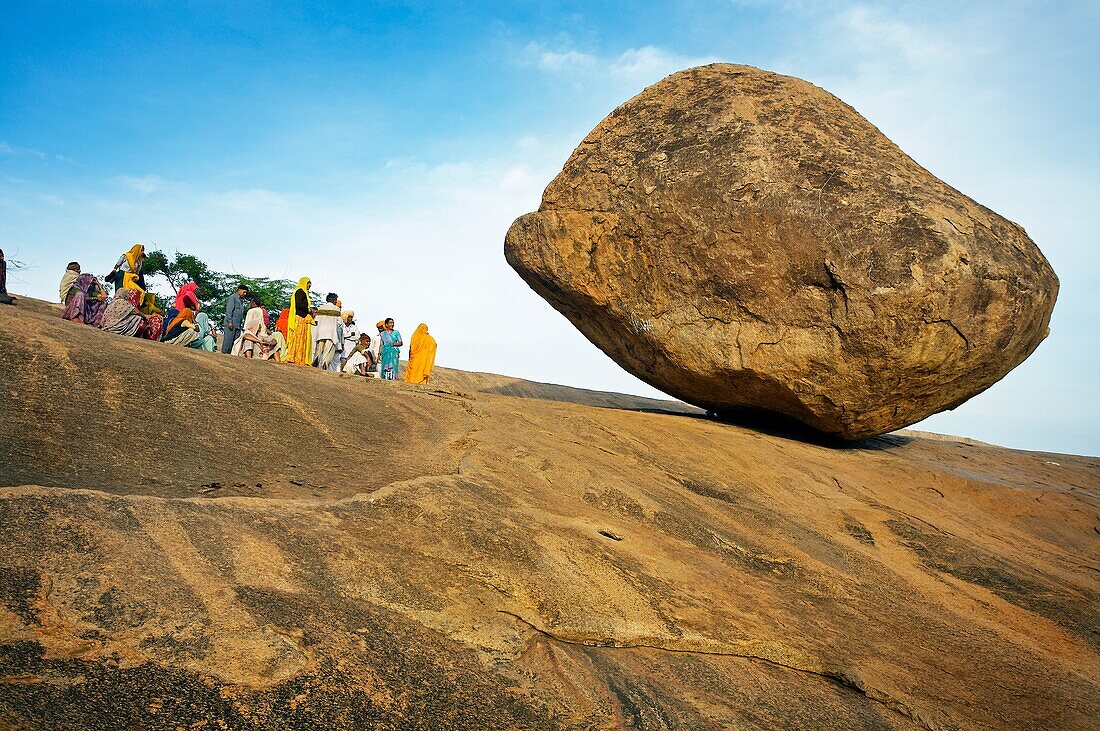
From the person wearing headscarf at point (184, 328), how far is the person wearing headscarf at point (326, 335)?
145cm

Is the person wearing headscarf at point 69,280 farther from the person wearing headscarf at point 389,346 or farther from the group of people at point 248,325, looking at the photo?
the person wearing headscarf at point 389,346

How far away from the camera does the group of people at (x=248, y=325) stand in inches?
330

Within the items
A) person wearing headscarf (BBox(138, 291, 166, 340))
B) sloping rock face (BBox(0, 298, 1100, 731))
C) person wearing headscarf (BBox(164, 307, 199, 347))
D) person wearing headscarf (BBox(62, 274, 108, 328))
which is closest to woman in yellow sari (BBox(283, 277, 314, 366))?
person wearing headscarf (BBox(164, 307, 199, 347))

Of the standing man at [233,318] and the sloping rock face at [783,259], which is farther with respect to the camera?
the standing man at [233,318]

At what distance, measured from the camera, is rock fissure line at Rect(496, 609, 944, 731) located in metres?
3.11

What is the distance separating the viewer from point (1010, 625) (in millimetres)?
4402

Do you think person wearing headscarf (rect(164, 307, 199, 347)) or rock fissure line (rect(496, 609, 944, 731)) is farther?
person wearing headscarf (rect(164, 307, 199, 347))

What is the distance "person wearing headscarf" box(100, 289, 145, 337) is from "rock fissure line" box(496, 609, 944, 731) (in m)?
6.77

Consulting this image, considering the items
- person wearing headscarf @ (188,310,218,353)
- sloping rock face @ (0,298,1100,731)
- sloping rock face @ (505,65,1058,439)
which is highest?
sloping rock face @ (505,65,1058,439)

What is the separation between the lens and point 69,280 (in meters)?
8.51

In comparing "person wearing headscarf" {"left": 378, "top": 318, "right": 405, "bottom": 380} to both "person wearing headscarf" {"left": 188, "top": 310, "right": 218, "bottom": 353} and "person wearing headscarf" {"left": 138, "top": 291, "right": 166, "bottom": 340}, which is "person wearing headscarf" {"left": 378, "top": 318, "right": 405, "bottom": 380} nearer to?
"person wearing headscarf" {"left": 188, "top": 310, "right": 218, "bottom": 353}

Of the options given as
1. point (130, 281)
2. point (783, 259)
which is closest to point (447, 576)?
point (783, 259)

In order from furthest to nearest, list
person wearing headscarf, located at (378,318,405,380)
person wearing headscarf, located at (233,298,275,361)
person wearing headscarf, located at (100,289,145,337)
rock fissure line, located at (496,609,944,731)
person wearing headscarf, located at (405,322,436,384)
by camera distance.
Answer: person wearing headscarf, located at (378,318,405,380), person wearing headscarf, located at (405,322,436,384), person wearing headscarf, located at (233,298,275,361), person wearing headscarf, located at (100,289,145,337), rock fissure line, located at (496,609,944,731)

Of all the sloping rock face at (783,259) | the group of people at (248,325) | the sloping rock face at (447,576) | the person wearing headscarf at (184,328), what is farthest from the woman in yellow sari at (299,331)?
the sloping rock face at (447,576)
